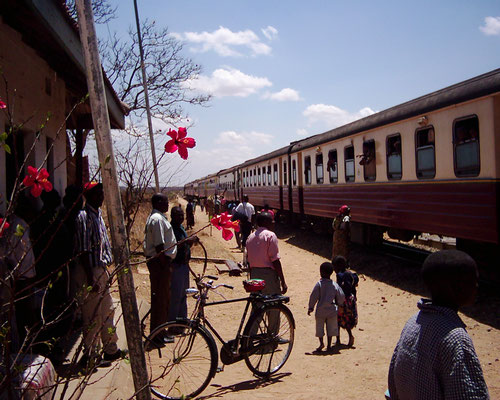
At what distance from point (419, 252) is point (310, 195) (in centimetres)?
475

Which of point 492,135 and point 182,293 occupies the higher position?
point 492,135

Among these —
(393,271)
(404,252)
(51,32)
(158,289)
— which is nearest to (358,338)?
(158,289)

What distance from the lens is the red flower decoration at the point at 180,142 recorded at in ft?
9.42

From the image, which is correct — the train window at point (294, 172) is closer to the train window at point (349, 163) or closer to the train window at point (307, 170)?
the train window at point (307, 170)

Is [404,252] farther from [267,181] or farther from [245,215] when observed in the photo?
[267,181]

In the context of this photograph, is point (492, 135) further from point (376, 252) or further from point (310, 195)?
point (310, 195)

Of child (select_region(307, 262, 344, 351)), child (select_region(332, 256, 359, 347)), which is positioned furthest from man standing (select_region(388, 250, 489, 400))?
child (select_region(332, 256, 359, 347))

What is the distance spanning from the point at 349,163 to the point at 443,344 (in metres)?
11.1

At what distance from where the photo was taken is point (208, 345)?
4664 mm

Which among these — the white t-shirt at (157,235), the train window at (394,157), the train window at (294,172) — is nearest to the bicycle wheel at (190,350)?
the white t-shirt at (157,235)

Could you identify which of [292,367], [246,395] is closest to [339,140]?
[292,367]

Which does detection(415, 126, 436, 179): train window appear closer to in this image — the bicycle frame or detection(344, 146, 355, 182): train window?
detection(344, 146, 355, 182): train window

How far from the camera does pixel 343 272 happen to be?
641 cm

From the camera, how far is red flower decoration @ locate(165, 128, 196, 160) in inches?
113
